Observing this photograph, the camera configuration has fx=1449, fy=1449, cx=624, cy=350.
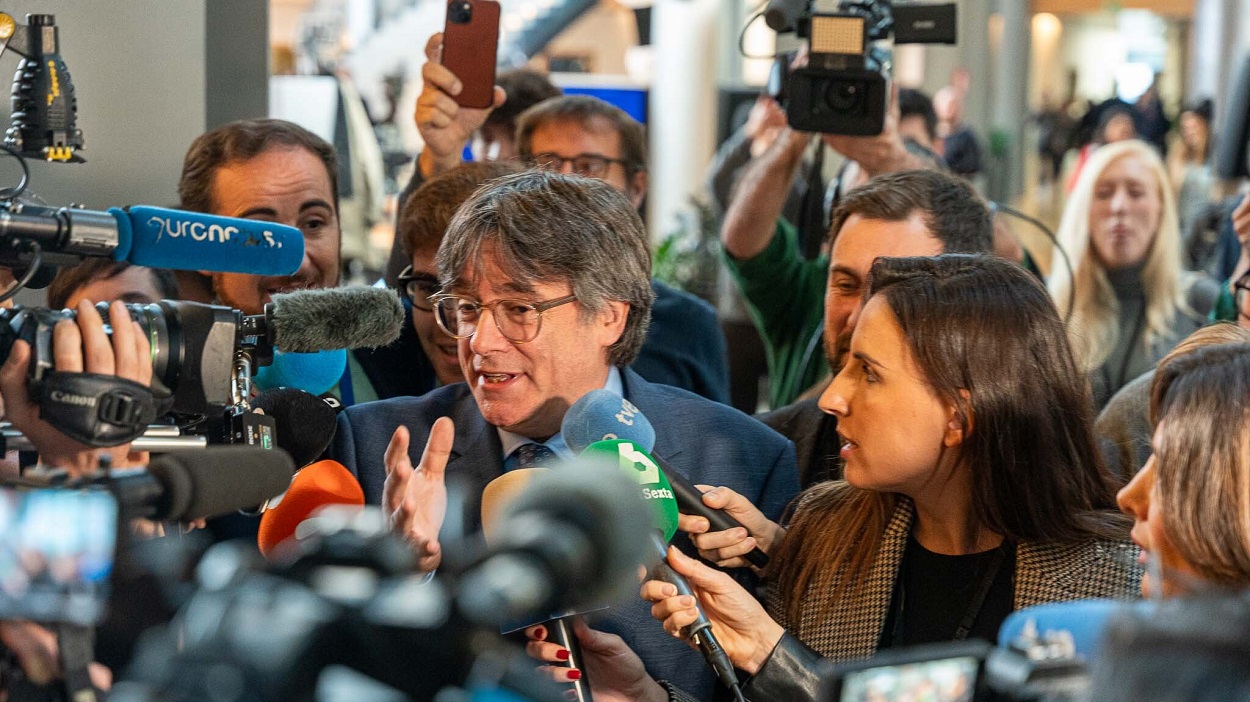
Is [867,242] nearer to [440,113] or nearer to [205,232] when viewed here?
[440,113]

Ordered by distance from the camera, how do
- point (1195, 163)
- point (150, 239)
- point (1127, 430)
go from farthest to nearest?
point (1195, 163), point (1127, 430), point (150, 239)

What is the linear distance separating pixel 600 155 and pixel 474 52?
0.47 meters

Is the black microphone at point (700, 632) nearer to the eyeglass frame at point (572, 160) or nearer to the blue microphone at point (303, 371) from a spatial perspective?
the blue microphone at point (303, 371)

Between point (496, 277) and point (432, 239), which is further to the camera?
point (432, 239)

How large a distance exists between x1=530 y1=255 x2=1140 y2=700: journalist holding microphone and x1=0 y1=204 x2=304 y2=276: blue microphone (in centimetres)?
71

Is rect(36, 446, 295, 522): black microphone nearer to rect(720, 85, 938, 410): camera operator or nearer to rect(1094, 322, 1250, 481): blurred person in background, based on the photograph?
rect(1094, 322, 1250, 481): blurred person in background

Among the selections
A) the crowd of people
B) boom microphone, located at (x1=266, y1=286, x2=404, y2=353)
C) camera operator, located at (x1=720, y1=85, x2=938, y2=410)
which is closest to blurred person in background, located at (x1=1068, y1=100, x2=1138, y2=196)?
camera operator, located at (x1=720, y1=85, x2=938, y2=410)

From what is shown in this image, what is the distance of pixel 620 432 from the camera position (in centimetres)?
204

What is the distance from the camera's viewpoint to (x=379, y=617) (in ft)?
3.12

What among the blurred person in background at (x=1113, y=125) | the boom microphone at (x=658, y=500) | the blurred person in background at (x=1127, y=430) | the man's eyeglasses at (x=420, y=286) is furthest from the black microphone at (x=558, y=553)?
the blurred person in background at (x=1113, y=125)

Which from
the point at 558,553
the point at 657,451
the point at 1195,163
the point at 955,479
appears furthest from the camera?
the point at 1195,163

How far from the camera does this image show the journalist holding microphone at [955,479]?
2129 millimetres

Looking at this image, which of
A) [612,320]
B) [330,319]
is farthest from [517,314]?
[330,319]

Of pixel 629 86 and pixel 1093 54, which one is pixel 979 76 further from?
pixel 629 86
